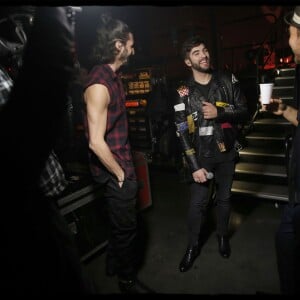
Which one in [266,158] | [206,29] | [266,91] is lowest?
[266,158]

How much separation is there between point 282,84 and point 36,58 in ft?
19.2

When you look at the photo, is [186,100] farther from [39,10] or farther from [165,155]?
[165,155]

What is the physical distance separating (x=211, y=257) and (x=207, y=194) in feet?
2.41

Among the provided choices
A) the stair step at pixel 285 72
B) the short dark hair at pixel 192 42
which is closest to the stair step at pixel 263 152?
the stair step at pixel 285 72

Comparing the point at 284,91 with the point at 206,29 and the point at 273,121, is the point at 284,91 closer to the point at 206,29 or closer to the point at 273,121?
the point at 273,121

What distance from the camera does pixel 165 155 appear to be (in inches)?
247

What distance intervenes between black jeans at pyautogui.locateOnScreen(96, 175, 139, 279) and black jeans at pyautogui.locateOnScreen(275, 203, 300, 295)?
1.21 meters

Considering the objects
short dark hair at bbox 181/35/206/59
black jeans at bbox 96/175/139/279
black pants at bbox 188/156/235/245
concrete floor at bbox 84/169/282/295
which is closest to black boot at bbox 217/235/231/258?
concrete floor at bbox 84/169/282/295

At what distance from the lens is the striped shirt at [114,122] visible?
235cm

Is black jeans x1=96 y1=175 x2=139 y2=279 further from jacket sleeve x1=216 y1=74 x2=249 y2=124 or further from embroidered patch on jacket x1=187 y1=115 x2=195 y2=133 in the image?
jacket sleeve x1=216 y1=74 x2=249 y2=124

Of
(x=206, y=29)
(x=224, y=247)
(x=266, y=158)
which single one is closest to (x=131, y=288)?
(x=224, y=247)

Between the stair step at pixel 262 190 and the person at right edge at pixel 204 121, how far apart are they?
1478mm

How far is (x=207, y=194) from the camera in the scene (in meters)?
3.00

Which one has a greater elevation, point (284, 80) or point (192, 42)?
point (192, 42)
